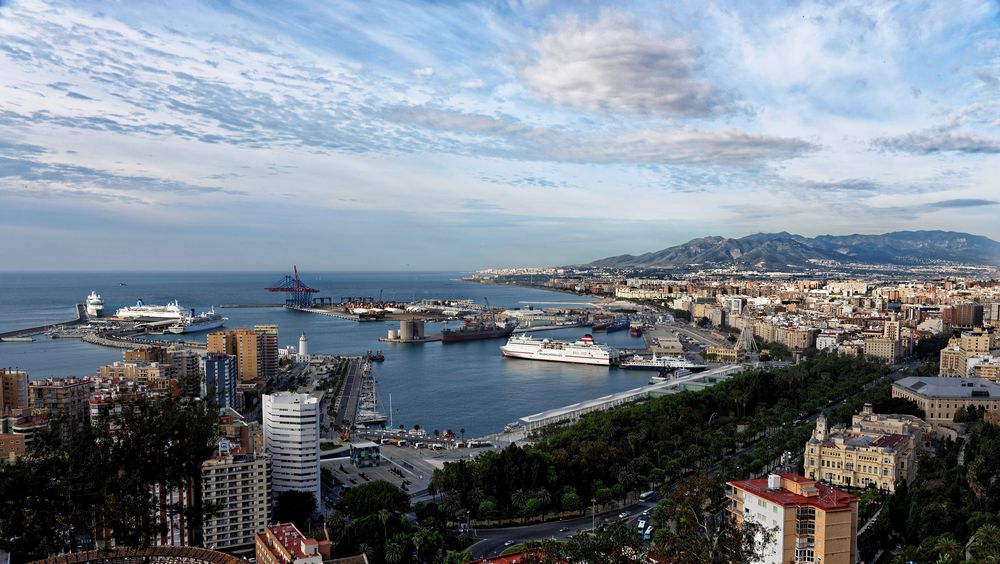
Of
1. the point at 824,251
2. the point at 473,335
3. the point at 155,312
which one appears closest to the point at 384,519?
the point at 473,335

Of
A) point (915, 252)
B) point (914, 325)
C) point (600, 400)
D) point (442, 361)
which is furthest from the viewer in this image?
point (915, 252)

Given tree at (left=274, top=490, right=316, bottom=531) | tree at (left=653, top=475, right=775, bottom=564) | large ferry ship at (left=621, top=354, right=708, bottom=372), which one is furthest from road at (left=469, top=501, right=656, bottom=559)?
large ferry ship at (left=621, top=354, right=708, bottom=372)

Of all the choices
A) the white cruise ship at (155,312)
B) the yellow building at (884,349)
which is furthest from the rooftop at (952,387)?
the white cruise ship at (155,312)

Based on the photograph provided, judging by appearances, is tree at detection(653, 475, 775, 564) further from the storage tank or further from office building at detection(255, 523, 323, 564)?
the storage tank

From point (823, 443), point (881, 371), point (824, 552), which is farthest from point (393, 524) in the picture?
point (881, 371)

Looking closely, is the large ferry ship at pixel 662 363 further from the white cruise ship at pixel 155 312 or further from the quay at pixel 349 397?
the white cruise ship at pixel 155 312

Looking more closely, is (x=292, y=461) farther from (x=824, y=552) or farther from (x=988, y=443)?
(x=988, y=443)
